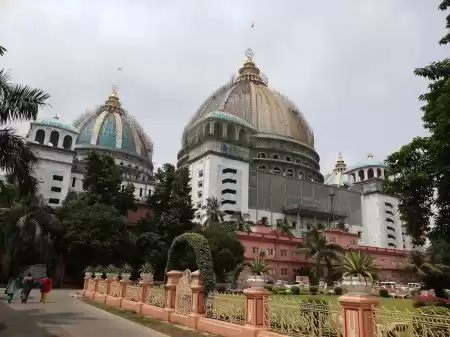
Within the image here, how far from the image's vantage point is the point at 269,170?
85.1 meters

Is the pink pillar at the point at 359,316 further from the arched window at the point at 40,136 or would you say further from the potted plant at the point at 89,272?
the arched window at the point at 40,136

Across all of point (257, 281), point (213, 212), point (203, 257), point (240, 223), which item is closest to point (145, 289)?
point (203, 257)

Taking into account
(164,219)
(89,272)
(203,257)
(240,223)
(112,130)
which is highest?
(112,130)

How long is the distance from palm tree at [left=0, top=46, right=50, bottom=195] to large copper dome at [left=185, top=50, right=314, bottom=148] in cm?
7231

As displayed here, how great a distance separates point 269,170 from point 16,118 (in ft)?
240

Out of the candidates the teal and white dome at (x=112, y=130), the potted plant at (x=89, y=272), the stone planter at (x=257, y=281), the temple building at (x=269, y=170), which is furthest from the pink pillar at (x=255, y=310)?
the teal and white dome at (x=112, y=130)

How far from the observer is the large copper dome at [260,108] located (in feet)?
290

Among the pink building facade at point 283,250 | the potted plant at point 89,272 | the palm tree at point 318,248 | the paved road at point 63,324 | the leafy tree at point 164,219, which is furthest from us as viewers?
the pink building facade at point 283,250

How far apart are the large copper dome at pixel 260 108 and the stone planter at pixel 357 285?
3093 inches

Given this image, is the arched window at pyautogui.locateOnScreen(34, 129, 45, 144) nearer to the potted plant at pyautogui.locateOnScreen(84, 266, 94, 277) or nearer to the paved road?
the potted plant at pyautogui.locateOnScreen(84, 266, 94, 277)

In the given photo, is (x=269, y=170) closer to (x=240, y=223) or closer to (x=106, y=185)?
(x=240, y=223)

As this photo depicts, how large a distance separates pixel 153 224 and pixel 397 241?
68245 millimetres

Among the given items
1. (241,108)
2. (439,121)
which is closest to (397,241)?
(241,108)

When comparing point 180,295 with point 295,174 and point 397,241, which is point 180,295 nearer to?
point 295,174
